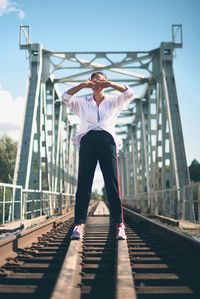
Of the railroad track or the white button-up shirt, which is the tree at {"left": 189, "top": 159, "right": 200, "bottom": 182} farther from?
the railroad track

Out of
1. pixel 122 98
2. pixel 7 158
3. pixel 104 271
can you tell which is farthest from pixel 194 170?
pixel 104 271

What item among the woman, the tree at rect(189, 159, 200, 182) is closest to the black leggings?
the woman

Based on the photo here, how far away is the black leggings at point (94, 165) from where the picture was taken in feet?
11.9

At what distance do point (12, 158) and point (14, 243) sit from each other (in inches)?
1804

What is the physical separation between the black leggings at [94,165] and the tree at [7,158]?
4502 cm

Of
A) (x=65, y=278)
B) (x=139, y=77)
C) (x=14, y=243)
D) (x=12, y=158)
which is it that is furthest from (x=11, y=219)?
(x=12, y=158)

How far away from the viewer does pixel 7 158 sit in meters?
48.1

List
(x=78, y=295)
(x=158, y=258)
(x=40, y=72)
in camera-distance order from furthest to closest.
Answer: (x=40, y=72)
(x=158, y=258)
(x=78, y=295)

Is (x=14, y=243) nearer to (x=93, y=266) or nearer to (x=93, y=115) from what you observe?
(x=93, y=266)

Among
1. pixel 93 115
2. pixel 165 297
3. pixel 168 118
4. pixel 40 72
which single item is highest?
pixel 40 72

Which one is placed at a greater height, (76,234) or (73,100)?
(73,100)

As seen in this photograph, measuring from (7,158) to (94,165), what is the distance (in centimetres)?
4588

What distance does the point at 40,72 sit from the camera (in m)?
15.6

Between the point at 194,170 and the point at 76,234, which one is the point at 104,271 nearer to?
the point at 76,234
